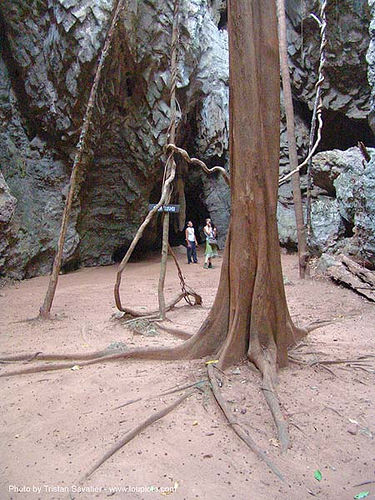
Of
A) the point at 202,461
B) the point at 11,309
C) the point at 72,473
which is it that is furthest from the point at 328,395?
the point at 11,309

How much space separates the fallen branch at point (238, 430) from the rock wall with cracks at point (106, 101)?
724 centimetres

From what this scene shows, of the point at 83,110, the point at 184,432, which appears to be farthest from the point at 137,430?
the point at 83,110

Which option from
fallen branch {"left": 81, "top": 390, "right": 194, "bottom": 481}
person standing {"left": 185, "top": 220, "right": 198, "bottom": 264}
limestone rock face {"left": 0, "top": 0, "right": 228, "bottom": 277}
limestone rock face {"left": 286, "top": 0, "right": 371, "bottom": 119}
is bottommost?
fallen branch {"left": 81, "top": 390, "right": 194, "bottom": 481}

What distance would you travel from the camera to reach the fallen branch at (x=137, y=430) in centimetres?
185

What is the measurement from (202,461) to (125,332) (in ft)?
9.44

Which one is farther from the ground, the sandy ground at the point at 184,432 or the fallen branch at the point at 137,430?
the fallen branch at the point at 137,430

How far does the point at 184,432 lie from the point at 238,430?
319 mm

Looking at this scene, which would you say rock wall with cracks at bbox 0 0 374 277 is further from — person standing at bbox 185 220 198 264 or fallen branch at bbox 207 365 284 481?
fallen branch at bbox 207 365 284 481

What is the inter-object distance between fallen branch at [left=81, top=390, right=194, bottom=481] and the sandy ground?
0.03 metres

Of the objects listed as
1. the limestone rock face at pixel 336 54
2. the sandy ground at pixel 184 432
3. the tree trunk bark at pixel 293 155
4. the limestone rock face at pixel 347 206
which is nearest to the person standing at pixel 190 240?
the limestone rock face at pixel 347 206

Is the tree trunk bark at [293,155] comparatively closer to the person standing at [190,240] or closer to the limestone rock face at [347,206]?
the limestone rock face at [347,206]

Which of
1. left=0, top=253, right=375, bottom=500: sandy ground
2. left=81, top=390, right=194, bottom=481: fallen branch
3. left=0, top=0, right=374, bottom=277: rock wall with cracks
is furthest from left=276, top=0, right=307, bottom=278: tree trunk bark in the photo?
left=81, top=390, right=194, bottom=481: fallen branch

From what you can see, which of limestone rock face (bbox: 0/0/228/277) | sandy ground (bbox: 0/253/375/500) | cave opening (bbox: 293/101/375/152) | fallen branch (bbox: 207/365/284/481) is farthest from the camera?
cave opening (bbox: 293/101/375/152)

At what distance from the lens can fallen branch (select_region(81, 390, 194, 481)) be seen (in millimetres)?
1849
